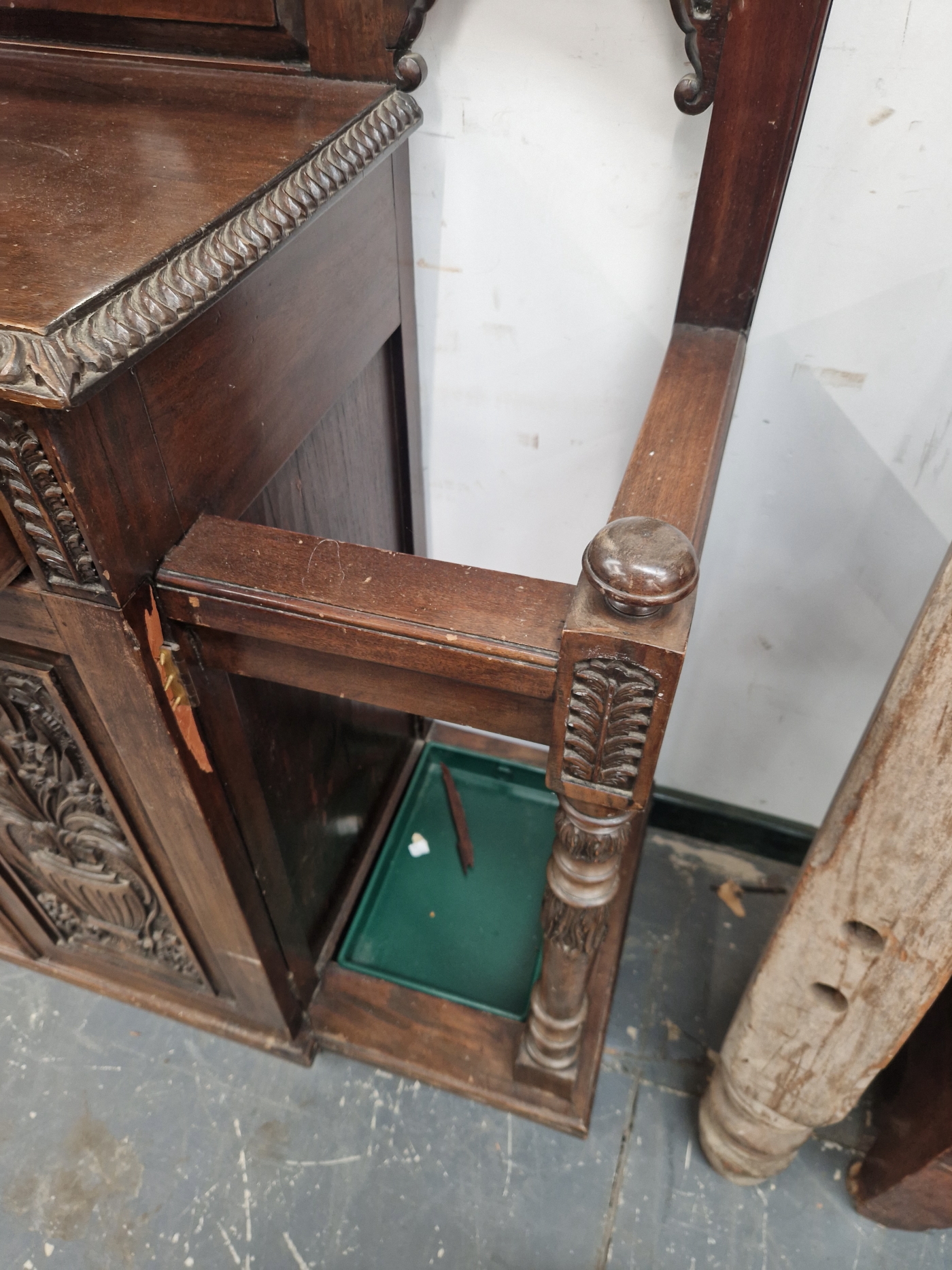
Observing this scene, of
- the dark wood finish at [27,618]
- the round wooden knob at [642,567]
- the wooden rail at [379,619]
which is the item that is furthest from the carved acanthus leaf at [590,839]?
the dark wood finish at [27,618]

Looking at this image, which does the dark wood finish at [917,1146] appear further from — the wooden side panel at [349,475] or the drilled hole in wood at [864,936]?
the wooden side panel at [349,475]

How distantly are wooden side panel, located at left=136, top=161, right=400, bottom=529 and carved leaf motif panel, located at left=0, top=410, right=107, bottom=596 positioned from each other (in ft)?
0.28

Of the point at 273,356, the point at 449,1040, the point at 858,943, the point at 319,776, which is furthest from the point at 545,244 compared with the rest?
the point at 449,1040

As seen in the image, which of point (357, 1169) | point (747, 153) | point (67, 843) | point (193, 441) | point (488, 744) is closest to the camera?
point (193, 441)

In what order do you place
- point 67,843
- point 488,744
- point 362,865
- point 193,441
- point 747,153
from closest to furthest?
point 193,441, point 747,153, point 67,843, point 362,865, point 488,744

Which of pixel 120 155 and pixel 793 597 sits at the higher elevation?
pixel 120 155

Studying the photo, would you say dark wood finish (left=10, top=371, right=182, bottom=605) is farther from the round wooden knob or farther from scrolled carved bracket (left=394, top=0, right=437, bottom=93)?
scrolled carved bracket (left=394, top=0, right=437, bottom=93)

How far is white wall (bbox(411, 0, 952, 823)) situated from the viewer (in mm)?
737

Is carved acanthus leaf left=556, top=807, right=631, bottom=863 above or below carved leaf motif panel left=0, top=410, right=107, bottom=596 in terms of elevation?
below

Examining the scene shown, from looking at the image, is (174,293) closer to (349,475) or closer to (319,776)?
(349,475)

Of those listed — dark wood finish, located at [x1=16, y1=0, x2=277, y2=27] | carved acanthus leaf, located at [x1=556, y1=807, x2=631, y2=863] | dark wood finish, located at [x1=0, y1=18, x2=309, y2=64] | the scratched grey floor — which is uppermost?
dark wood finish, located at [x1=16, y1=0, x2=277, y2=27]

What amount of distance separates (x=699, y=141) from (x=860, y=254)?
0.19m

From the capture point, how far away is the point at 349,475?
94cm

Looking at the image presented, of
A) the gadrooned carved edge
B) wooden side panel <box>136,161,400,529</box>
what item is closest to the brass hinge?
wooden side panel <box>136,161,400,529</box>
